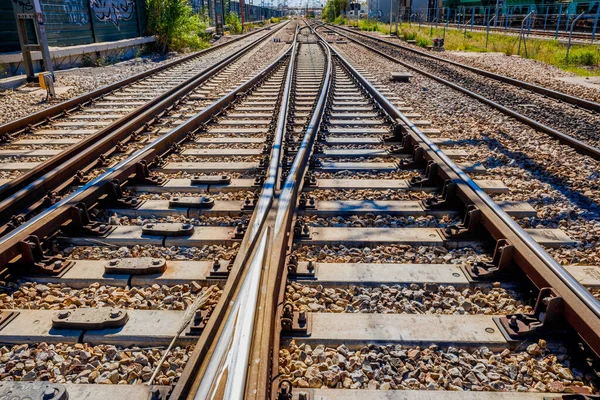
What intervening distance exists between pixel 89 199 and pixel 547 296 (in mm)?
3216

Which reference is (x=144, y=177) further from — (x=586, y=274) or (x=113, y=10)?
(x=113, y=10)

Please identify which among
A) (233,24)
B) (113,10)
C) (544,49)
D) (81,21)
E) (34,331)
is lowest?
(34,331)

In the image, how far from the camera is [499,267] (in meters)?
2.94

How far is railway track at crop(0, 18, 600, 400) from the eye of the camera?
2.13 m

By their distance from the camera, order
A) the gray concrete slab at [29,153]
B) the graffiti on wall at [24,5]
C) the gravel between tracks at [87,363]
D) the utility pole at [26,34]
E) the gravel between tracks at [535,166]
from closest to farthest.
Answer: the gravel between tracks at [87,363] → the gravel between tracks at [535,166] → the gray concrete slab at [29,153] → the utility pole at [26,34] → the graffiti on wall at [24,5]

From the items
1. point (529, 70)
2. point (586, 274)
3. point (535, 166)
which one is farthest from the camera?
point (529, 70)

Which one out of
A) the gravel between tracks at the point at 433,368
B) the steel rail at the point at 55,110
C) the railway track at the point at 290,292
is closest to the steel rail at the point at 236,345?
the railway track at the point at 290,292

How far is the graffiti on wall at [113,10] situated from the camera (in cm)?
1679

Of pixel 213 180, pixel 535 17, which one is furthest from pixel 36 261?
pixel 535 17

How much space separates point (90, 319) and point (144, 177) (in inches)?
87.5

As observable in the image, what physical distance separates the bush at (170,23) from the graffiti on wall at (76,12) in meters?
3.72

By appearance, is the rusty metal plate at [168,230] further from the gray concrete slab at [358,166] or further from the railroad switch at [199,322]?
the gray concrete slab at [358,166]

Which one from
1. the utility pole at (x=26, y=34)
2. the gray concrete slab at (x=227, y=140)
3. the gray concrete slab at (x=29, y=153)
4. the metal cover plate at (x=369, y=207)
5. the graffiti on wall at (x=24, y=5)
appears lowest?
the metal cover plate at (x=369, y=207)

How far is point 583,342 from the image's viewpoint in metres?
2.35
